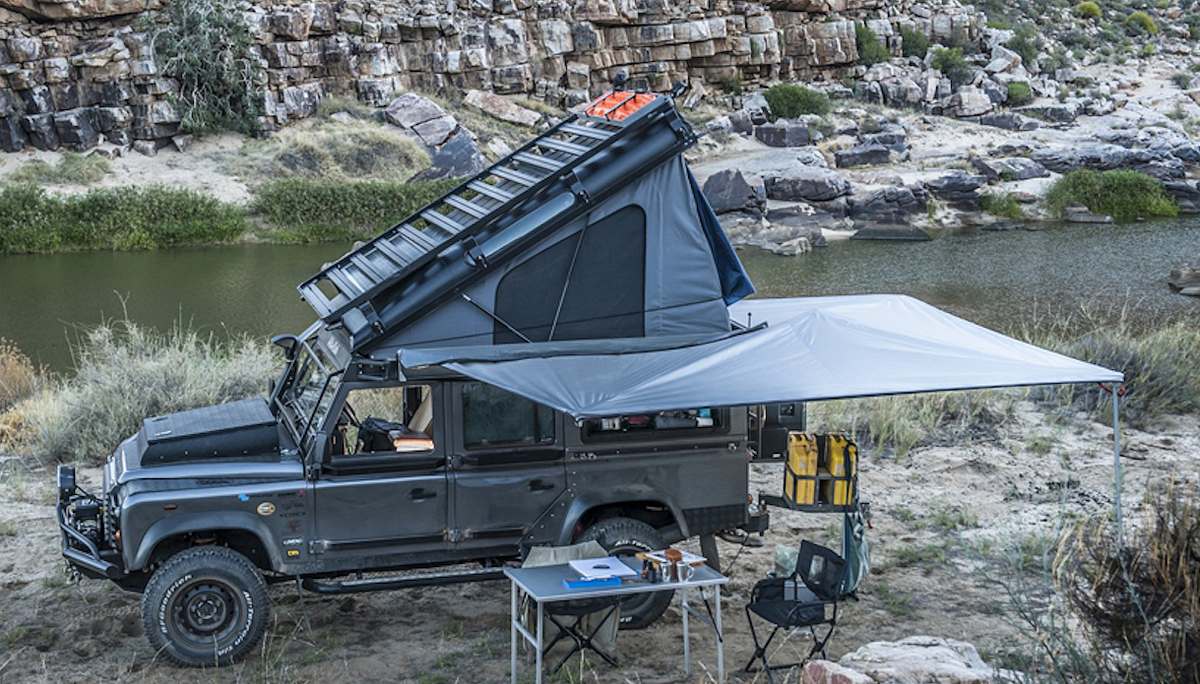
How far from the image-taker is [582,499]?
8.52m

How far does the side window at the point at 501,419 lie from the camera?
836cm

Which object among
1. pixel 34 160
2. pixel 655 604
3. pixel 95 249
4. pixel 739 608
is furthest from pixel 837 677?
pixel 34 160

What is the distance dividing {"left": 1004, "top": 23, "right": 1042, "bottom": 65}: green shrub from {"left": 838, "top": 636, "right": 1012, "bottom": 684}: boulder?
6025cm

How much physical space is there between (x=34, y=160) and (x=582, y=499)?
36.1 metres

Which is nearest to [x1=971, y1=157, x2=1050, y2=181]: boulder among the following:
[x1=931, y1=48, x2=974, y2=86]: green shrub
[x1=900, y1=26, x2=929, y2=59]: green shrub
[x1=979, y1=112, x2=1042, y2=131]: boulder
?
[x1=979, y1=112, x2=1042, y2=131]: boulder

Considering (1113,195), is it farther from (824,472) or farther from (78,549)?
(78,549)

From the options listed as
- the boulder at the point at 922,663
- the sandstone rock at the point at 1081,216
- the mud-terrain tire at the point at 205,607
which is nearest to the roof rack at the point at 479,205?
the mud-terrain tire at the point at 205,607

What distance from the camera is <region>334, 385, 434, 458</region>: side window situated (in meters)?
8.29

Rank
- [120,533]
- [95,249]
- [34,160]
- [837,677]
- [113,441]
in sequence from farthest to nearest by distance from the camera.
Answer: [34,160] → [95,249] → [113,441] → [120,533] → [837,677]

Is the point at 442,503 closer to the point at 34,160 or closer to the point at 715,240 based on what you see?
the point at 715,240

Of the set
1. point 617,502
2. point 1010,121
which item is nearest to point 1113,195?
point 1010,121

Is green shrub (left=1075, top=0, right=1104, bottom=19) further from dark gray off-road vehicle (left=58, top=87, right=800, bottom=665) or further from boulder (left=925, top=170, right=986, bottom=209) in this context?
dark gray off-road vehicle (left=58, top=87, right=800, bottom=665)

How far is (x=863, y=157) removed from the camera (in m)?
46.5

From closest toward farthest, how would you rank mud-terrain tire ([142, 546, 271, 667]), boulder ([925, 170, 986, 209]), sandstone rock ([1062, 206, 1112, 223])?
1. mud-terrain tire ([142, 546, 271, 667])
2. sandstone rock ([1062, 206, 1112, 223])
3. boulder ([925, 170, 986, 209])
